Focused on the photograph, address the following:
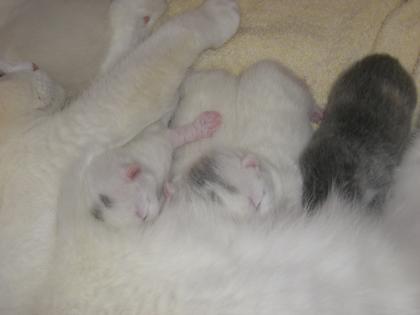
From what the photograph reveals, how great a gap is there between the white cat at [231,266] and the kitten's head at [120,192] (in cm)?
6

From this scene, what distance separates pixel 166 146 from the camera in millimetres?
1739

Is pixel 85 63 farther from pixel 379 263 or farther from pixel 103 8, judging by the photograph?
pixel 379 263

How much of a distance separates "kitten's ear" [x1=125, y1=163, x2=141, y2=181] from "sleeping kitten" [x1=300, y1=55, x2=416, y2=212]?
0.53 meters

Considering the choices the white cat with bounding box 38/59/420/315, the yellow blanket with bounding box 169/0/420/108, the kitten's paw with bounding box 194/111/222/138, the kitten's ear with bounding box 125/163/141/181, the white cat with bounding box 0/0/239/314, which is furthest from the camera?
the yellow blanket with bounding box 169/0/420/108

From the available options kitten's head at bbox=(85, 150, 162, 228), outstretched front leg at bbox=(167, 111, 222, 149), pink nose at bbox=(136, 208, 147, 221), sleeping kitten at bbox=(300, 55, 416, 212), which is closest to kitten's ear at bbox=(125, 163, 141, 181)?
kitten's head at bbox=(85, 150, 162, 228)

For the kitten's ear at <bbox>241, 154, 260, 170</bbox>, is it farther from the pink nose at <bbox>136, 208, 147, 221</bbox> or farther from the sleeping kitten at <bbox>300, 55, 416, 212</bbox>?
the pink nose at <bbox>136, 208, 147, 221</bbox>

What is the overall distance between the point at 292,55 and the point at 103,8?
2.53 ft

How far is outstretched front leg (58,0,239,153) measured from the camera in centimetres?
161

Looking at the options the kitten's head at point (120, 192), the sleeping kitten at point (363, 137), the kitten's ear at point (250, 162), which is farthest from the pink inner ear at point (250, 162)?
the kitten's head at point (120, 192)

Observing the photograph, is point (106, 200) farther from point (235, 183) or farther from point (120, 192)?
point (235, 183)

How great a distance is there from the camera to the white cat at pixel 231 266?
4.13ft

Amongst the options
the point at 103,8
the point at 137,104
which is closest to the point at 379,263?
the point at 137,104

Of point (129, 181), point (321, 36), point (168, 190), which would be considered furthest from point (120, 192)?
point (321, 36)

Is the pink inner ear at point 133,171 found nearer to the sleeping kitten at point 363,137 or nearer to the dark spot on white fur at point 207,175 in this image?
the dark spot on white fur at point 207,175
